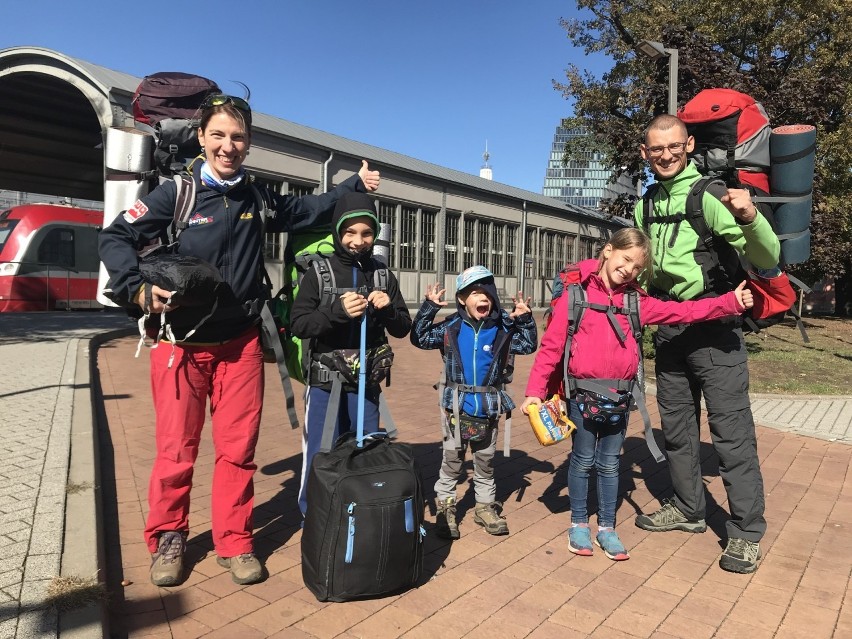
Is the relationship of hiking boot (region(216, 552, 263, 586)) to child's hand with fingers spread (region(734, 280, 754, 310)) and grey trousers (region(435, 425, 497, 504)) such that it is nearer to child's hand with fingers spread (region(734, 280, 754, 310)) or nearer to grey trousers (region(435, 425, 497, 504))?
grey trousers (region(435, 425, 497, 504))

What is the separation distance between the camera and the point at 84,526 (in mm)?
3631

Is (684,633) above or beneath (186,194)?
beneath

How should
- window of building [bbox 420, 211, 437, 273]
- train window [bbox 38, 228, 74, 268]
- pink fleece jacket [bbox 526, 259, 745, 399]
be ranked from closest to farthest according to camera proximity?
1. pink fleece jacket [bbox 526, 259, 745, 399]
2. train window [bbox 38, 228, 74, 268]
3. window of building [bbox 420, 211, 437, 273]

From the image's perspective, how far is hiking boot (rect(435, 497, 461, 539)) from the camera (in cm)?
390

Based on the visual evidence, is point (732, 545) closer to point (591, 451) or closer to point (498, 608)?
point (591, 451)

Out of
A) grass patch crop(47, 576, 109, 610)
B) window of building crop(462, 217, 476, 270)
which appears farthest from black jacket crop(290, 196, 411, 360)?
window of building crop(462, 217, 476, 270)

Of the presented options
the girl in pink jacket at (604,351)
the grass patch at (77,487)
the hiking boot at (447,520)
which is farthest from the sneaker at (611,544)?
the grass patch at (77,487)

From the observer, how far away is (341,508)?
294 centimetres

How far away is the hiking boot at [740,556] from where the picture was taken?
3.57 m

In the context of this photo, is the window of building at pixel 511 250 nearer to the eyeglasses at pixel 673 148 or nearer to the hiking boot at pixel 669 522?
the hiking boot at pixel 669 522

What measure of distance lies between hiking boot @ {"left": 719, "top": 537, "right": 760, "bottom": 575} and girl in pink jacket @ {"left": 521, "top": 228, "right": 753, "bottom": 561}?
51 cm

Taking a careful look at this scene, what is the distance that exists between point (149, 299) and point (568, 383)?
2.17 m

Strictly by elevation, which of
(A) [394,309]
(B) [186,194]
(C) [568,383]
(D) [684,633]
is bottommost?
(D) [684,633]

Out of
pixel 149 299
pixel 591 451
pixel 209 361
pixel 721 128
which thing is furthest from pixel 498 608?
pixel 721 128
